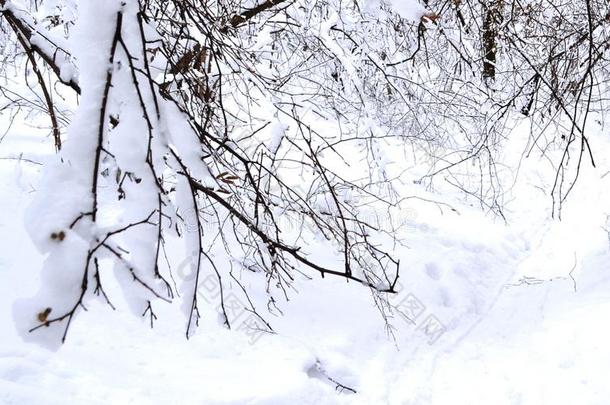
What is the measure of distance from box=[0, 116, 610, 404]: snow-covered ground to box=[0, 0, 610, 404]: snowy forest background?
0.06ft

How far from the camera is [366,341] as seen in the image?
450cm

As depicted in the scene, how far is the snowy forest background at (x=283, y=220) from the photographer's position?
1166mm

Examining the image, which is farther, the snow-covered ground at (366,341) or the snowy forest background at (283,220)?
the snow-covered ground at (366,341)

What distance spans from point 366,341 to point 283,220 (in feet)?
4.39

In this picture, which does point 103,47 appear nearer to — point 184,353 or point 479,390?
point 184,353

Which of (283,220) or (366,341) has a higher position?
(283,220)

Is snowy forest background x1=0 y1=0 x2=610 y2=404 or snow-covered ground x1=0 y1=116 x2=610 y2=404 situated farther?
snow-covered ground x1=0 y1=116 x2=610 y2=404

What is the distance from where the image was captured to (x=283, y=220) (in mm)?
5246

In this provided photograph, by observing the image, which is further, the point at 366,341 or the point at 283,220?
the point at 283,220

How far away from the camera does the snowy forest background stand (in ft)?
3.83

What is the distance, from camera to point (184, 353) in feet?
12.4

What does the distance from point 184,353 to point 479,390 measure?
2.00 meters

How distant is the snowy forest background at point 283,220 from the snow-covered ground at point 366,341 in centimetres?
2

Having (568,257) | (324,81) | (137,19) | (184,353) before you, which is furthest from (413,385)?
(137,19)
